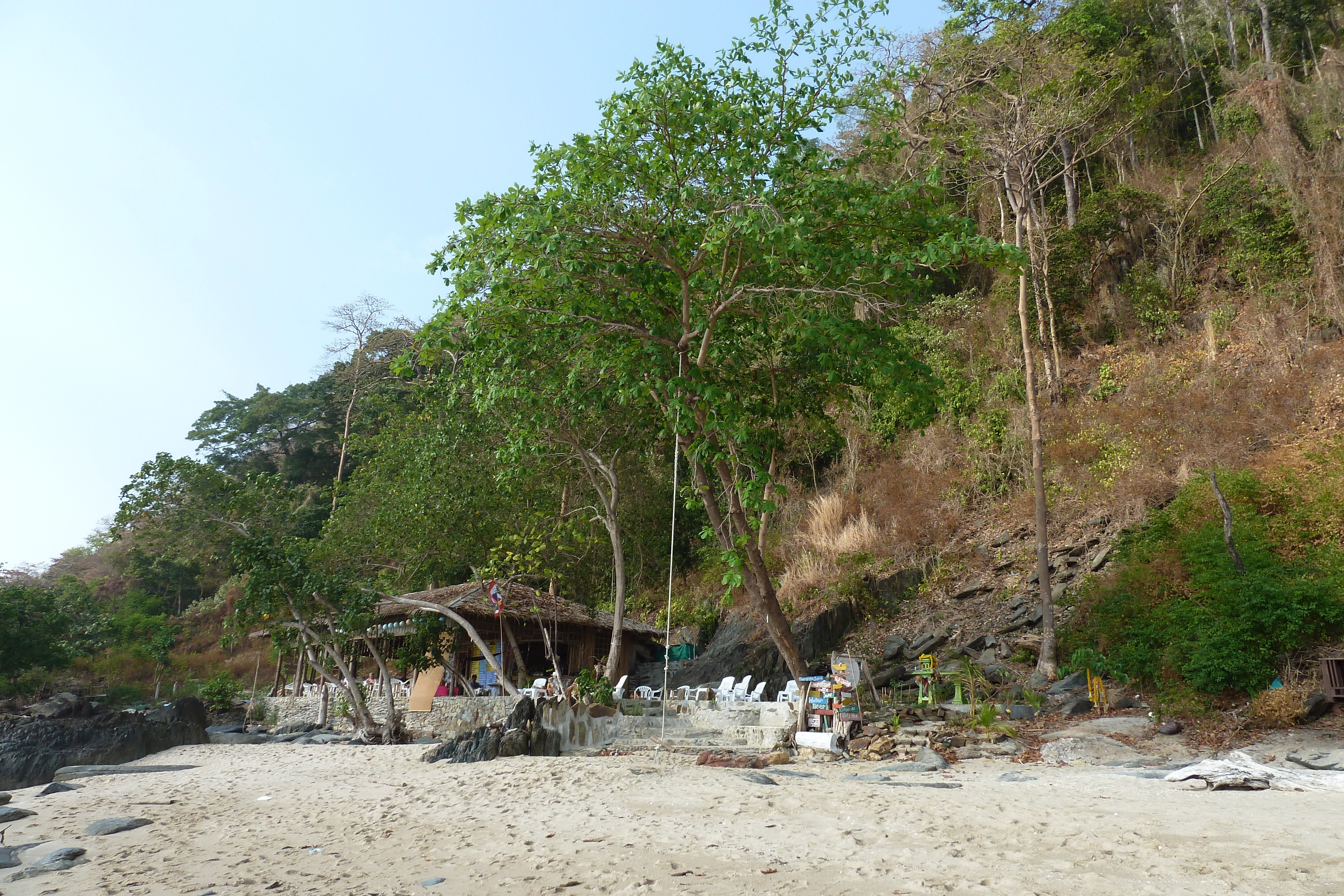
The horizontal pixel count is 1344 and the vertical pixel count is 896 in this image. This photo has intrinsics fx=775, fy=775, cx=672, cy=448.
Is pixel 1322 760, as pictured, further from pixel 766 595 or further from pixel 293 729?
pixel 293 729

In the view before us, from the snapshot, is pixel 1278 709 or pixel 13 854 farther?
pixel 1278 709

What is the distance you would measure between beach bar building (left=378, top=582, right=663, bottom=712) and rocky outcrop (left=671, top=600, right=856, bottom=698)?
5.43 ft

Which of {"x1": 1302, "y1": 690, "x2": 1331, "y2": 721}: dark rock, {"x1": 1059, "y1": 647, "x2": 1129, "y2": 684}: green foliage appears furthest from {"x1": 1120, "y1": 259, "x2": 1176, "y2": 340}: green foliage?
{"x1": 1302, "y1": 690, "x2": 1331, "y2": 721}: dark rock

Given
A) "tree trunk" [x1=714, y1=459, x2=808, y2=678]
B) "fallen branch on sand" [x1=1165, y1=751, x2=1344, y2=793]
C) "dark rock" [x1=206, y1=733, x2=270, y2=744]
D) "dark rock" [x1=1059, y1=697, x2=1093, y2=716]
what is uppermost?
"tree trunk" [x1=714, y1=459, x2=808, y2=678]

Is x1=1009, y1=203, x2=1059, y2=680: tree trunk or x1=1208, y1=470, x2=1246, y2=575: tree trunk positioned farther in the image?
x1=1009, y1=203, x2=1059, y2=680: tree trunk

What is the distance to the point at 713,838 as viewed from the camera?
15.4 ft

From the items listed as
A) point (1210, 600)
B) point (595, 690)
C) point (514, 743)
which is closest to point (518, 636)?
point (595, 690)

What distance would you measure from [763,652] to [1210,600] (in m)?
7.05

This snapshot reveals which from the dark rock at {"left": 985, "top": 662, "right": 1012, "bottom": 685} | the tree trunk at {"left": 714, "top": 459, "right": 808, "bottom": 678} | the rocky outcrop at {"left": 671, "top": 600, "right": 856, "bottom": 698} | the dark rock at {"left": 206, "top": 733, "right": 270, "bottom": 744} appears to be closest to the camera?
the tree trunk at {"left": 714, "top": 459, "right": 808, "bottom": 678}

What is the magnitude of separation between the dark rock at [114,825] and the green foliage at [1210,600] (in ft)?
32.1

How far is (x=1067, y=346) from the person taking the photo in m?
17.2

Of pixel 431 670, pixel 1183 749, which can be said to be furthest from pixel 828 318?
pixel 431 670

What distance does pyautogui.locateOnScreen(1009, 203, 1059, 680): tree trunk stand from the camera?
1012 centimetres

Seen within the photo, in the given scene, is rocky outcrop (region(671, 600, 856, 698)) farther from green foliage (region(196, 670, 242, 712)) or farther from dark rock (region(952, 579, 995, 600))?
green foliage (region(196, 670, 242, 712))
